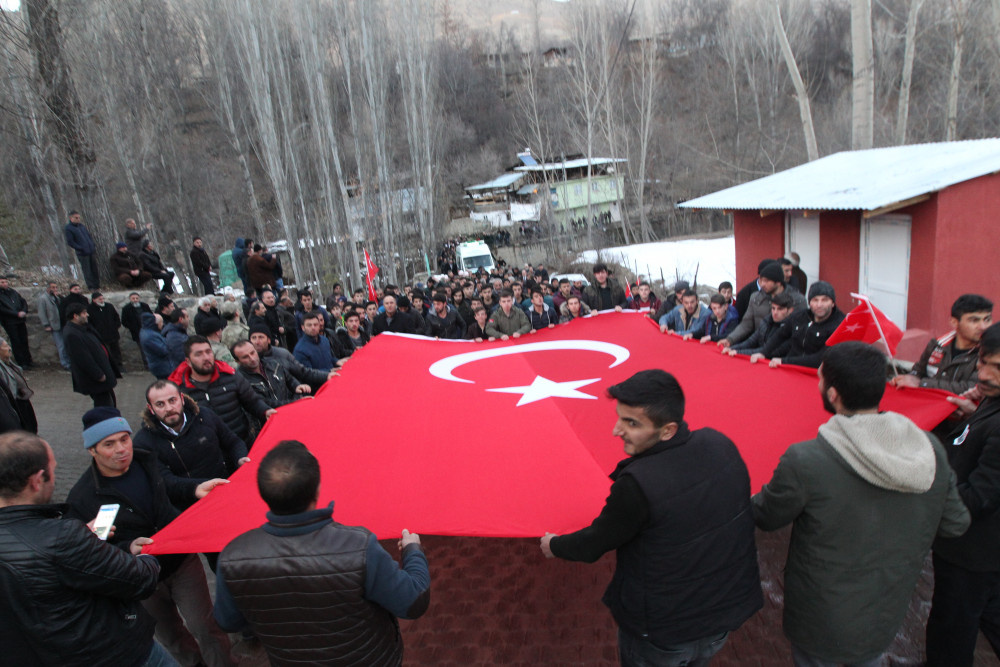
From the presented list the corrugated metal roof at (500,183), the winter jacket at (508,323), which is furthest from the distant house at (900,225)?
the corrugated metal roof at (500,183)

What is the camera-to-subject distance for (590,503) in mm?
2801

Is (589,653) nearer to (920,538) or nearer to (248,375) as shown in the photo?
(920,538)

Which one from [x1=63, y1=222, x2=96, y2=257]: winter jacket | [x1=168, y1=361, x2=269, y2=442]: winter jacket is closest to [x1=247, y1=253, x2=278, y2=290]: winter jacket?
[x1=63, y1=222, x2=96, y2=257]: winter jacket

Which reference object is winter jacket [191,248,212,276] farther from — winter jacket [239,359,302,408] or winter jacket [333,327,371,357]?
winter jacket [239,359,302,408]

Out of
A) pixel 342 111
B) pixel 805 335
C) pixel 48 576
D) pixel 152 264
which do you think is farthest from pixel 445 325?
pixel 342 111

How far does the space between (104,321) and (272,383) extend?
7.05 metres

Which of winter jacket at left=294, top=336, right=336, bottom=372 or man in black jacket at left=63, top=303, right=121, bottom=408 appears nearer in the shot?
winter jacket at left=294, top=336, right=336, bottom=372

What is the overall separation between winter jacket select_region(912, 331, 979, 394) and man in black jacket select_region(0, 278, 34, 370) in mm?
13217

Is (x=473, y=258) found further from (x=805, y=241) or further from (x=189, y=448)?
(x=189, y=448)

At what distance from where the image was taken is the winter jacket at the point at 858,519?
1.95 meters

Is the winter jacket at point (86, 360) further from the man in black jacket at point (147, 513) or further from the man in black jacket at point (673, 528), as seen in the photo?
the man in black jacket at point (673, 528)

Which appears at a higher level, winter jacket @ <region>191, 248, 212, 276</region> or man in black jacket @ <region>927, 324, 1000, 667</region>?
winter jacket @ <region>191, 248, 212, 276</region>

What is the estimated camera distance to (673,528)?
74.7 inches

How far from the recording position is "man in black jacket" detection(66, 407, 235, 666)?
280cm
